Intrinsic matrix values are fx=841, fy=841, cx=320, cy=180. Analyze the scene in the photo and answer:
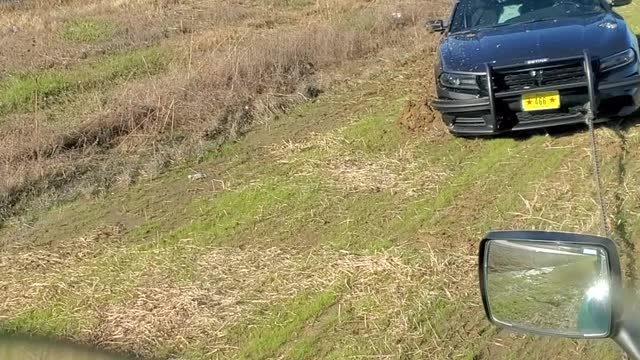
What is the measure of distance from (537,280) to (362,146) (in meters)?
5.58

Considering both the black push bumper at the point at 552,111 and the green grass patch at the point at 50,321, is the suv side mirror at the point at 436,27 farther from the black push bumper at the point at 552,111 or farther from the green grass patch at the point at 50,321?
the green grass patch at the point at 50,321

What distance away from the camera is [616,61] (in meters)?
7.18

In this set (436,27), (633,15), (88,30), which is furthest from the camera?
(88,30)

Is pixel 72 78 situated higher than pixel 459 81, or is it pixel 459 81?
pixel 459 81

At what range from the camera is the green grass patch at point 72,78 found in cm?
1142

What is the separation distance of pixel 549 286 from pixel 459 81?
16.8 feet

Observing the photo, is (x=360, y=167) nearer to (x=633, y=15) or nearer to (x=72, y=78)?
(x=72, y=78)

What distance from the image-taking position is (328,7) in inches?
712

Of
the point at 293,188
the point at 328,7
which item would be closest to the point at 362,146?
the point at 293,188

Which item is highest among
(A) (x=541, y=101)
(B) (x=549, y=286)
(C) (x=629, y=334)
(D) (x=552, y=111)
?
(C) (x=629, y=334)

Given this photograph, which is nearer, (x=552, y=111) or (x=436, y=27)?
(x=552, y=111)

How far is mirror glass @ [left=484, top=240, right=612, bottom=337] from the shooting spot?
2.22m

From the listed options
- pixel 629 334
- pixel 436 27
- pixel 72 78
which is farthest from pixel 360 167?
pixel 72 78

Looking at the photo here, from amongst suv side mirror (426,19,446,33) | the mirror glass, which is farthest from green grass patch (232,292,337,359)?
suv side mirror (426,19,446,33)
